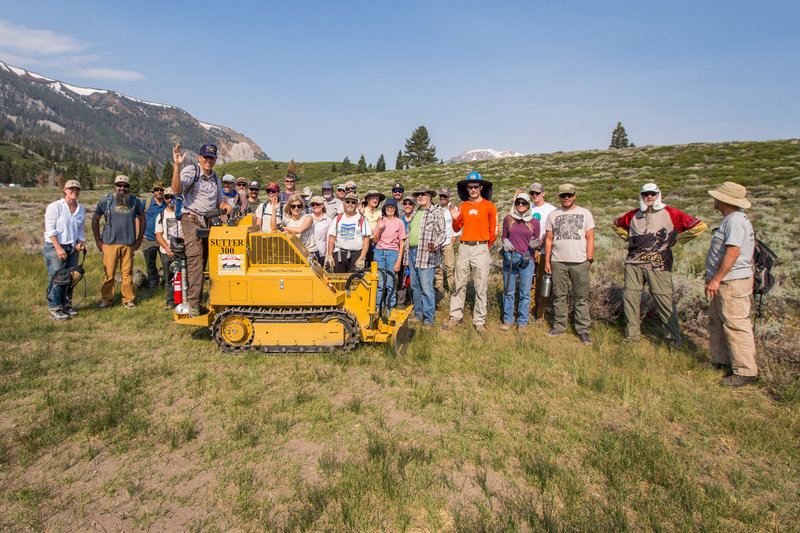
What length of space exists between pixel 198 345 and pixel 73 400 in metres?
1.88

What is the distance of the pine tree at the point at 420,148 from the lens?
250ft

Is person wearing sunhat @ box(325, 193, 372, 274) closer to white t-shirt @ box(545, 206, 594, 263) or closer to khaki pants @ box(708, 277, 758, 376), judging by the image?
white t-shirt @ box(545, 206, 594, 263)

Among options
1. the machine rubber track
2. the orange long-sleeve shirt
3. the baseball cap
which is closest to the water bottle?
the orange long-sleeve shirt

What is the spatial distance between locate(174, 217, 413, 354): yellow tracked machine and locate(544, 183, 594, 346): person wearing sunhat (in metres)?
2.98

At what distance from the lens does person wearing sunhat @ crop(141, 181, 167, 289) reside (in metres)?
8.79

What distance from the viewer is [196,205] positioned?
6289 millimetres

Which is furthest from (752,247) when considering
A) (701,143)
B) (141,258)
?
(701,143)

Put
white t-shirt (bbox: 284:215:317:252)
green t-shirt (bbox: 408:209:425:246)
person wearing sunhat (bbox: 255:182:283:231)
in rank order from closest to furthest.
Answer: white t-shirt (bbox: 284:215:317:252)
person wearing sunhat (bbox: 255:182:283:231)
green t-shirt (bbox: 408:209:425:246)

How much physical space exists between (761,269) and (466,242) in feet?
13.5

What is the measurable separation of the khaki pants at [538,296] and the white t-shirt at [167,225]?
22.2 ft

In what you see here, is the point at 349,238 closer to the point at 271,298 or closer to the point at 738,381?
the point at 271,298

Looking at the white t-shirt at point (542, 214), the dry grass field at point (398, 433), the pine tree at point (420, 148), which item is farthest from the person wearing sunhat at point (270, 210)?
the pine tree at point (420, 148)

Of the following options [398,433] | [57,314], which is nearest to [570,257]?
[398,433]

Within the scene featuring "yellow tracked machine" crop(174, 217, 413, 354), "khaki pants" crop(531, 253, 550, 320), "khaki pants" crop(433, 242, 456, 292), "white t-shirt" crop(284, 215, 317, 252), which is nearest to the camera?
"yellow tracked machine" crop(174, 217, 413, 354)
